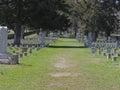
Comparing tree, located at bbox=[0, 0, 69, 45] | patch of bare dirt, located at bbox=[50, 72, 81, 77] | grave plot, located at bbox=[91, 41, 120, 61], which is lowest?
grave plot, located at bbox=[91, 41, 120, 61]

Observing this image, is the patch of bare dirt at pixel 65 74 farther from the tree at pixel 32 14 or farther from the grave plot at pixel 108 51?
the tree at pixel 32 14

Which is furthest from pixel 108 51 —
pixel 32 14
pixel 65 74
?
pixel 32 14

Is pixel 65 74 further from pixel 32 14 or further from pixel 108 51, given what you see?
pixel 32 14

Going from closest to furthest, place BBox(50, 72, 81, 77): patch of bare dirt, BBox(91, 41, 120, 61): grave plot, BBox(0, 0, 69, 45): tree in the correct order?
1. BBox(50, 72, 81, 77): patch of bare dirt
2. BBox(91, 41, 120, 61): grave plot
3. BBox(0, 0, 69, 45): tree

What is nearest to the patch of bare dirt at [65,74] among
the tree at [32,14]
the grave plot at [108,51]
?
the grave plot at [108,51]

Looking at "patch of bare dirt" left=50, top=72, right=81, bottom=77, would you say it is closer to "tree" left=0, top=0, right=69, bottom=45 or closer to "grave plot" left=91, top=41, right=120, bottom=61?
"grave plot" left=91, top=41, right=120, bottom=61

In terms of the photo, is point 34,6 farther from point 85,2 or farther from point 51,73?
point 51,73

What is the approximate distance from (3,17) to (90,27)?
1513 centimetres

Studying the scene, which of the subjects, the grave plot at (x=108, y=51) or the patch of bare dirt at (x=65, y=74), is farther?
the grave plot at (x=108, y=51)

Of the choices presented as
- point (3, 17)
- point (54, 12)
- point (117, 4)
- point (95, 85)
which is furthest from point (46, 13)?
point (95, 85)

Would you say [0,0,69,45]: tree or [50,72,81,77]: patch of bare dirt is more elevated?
[0,0,69,45]: tree

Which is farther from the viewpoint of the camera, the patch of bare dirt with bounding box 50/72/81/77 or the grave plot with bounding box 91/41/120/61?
the grave plot with bounding box 91/41/120/61

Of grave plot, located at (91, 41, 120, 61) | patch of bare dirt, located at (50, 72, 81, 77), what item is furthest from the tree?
patch of bare dirt, located at (50, 72, 81, 77)

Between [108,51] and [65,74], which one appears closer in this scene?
[65,74]
